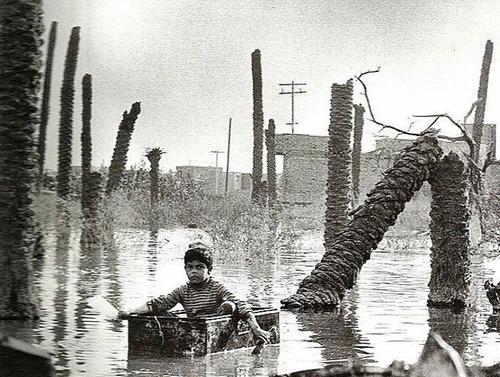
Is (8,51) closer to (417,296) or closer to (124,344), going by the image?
(124,344)

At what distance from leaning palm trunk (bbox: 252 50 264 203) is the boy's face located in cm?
69

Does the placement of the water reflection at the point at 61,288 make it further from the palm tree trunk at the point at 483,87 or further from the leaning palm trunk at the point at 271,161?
the palm tree trunk at the point at 483,87

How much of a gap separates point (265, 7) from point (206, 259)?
0.89 m

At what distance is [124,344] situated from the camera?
9.77 feet

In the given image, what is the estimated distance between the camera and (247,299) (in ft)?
12.1

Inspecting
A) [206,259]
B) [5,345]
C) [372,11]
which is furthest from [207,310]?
[5,345]

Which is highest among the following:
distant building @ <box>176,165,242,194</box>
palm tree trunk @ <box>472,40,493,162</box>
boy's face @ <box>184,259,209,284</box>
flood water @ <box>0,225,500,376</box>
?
Result: palm tree trunk @ <box>472,40,493,162</box>

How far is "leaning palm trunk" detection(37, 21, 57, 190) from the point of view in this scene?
2.95m

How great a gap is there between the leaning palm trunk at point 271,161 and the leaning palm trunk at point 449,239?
87 cm

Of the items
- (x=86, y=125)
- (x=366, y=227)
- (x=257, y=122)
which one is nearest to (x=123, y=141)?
(x=86, y=125)

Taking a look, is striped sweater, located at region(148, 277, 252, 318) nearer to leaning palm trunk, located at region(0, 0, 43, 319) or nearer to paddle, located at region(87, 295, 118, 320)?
paddle, located at region(87, 295, 118, 320)

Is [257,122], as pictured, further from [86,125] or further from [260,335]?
[260,335]

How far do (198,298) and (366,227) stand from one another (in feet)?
3.95

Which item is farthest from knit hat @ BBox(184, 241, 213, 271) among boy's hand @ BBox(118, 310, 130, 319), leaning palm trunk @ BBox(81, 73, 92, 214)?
leaning palm trunk @ BBox(81, 73, 92, 214)
